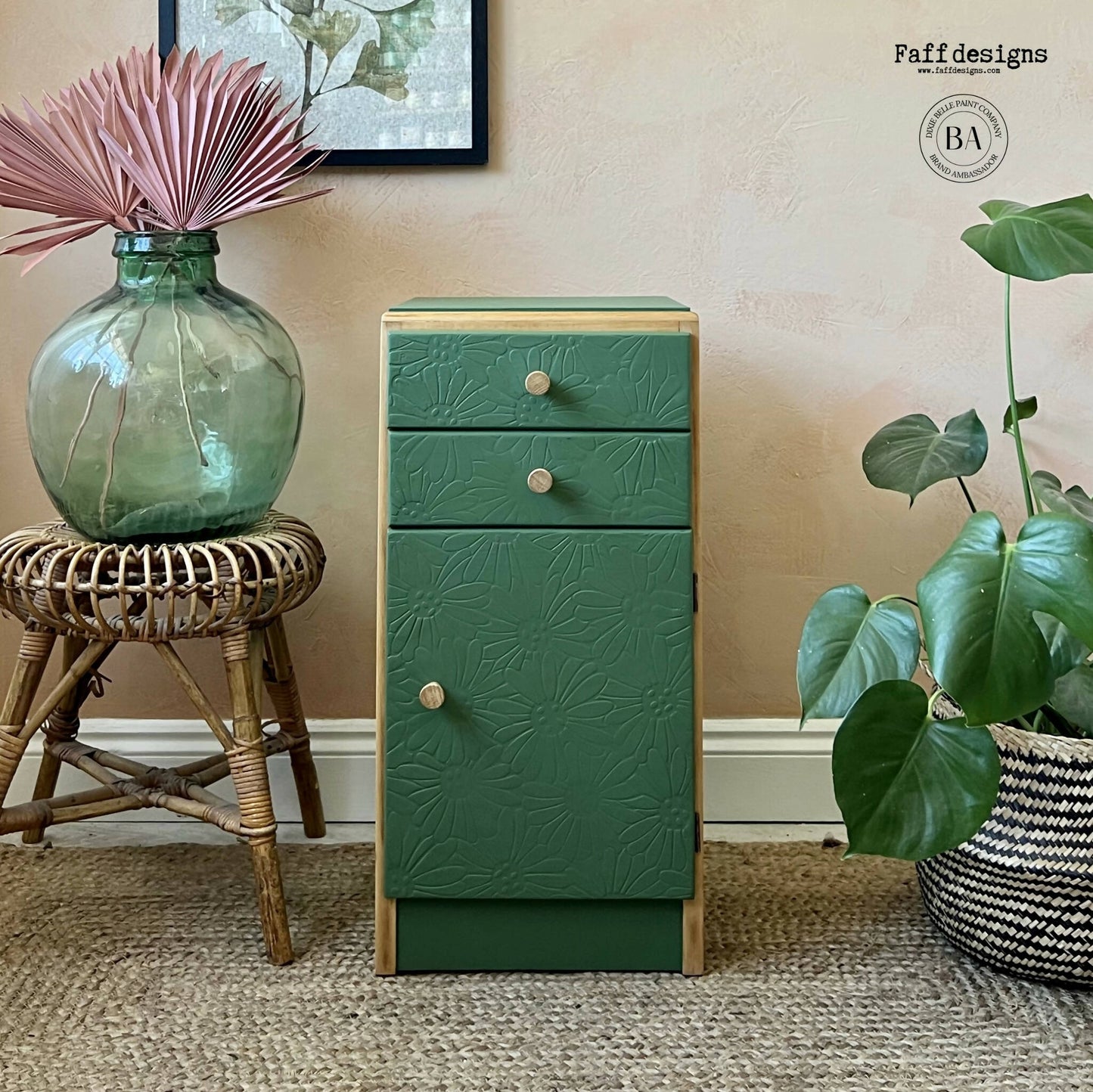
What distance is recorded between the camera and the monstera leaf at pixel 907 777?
1019 millimetres

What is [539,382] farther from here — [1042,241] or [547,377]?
[1042,241]

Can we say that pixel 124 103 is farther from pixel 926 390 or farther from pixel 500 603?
pixel 926 390

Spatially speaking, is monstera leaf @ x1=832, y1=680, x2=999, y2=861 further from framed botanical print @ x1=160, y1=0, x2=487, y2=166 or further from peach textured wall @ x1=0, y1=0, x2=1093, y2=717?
framed botanical print @ x1=160, y1=0, x2=487, y2=166

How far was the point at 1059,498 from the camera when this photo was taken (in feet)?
4.21

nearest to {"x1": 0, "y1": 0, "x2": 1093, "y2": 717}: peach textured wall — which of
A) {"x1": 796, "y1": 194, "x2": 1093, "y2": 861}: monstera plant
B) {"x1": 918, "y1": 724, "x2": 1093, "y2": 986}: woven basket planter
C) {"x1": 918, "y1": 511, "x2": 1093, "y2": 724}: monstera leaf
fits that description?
{"x1": 796, "y1": 194, "x2": 1093, "y2": 861}: monstera plant

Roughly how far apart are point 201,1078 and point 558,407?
70cm

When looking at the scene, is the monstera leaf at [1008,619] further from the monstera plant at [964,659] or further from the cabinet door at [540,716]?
the cabinet door at [540,716]

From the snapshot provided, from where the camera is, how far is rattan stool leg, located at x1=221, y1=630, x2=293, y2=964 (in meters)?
1.25

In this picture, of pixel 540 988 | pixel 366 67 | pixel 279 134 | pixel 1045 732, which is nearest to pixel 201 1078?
pixel 540 988

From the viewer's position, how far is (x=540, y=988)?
4.00 ft

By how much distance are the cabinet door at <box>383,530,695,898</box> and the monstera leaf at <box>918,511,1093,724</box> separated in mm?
294

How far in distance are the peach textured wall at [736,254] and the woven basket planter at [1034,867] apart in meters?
0.46

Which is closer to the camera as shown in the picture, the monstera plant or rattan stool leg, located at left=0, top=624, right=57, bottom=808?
the monstera plant

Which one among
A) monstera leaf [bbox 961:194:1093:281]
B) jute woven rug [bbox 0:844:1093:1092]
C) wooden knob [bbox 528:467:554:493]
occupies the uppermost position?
monstera leaf [bbox 961:194:1093:281]
